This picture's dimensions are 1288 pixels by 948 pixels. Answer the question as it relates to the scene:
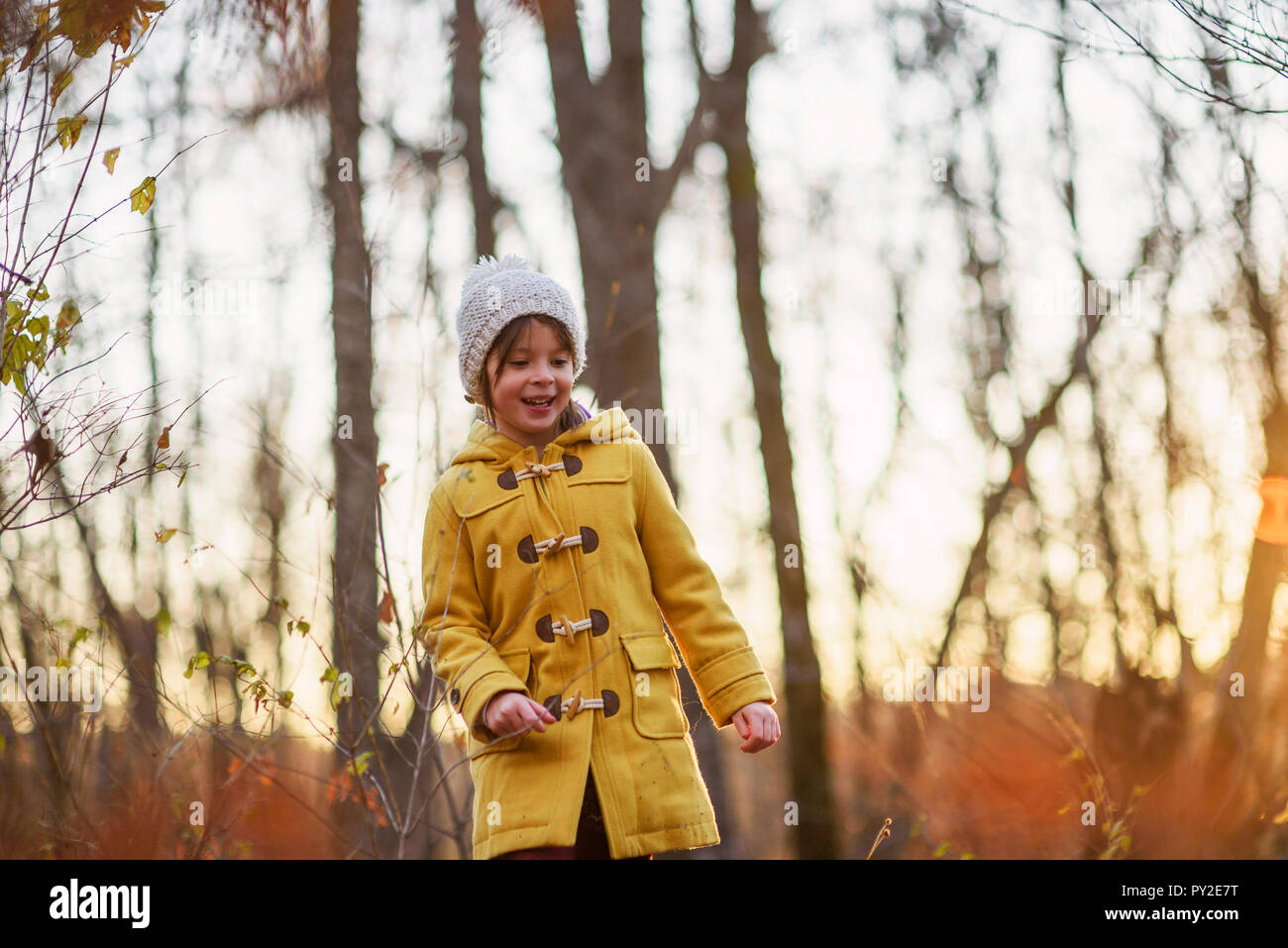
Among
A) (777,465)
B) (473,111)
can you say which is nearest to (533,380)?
(777,465)

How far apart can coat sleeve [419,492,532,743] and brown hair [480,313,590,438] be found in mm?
285

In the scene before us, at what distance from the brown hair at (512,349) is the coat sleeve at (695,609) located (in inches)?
7.4

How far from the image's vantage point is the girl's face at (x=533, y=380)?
2639mm

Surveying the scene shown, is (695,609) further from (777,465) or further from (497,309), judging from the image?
(777,465)

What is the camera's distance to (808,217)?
837 cm

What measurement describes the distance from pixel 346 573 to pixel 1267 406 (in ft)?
20.6

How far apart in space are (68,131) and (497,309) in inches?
41.9

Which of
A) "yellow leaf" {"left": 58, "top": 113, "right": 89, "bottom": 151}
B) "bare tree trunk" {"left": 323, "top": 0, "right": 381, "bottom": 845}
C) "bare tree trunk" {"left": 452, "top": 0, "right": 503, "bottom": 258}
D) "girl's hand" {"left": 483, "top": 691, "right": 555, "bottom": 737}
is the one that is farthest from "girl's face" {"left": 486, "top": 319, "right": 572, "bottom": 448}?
"bare tree trunk" {"left": 452, "top": 0, "right": 503, "bottom": 258}

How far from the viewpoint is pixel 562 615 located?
2561mm

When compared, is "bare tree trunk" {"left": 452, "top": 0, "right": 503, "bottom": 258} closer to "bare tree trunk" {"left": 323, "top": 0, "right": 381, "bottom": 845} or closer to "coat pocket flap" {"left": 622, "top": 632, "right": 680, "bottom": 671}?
"bare tree trunk" {"left": 323, "top": 0, "right": 381, "bottom": 845}

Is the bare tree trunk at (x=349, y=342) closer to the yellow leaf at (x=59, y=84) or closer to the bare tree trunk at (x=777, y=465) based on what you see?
the bare tree trunk at (x=777, y=465)

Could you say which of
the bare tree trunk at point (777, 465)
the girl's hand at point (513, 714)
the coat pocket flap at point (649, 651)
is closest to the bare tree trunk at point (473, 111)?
the bare tree trunk at point (777, 465)
